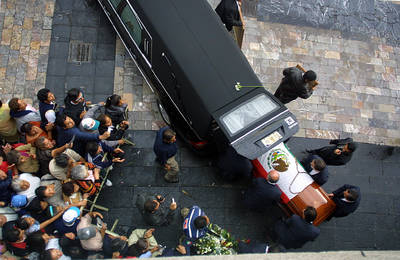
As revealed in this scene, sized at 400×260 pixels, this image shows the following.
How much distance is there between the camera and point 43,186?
5.24m

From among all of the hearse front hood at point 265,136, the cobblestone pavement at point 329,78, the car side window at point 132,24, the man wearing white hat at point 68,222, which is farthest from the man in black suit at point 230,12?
the man wearing white hat at point 68,222

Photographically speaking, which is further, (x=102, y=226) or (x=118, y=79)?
(x=118, y=79)

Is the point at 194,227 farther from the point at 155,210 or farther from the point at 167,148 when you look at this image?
the point at 167,148

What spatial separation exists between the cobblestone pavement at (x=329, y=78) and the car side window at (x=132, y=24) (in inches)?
45.0

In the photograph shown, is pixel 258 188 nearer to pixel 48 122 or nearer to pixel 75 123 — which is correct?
pixel 75 123

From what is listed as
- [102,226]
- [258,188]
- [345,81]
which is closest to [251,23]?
[345,81]

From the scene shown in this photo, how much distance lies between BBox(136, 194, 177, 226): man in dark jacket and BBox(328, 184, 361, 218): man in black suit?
287 centimetres

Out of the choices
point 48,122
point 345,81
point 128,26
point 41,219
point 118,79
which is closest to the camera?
point 41,219

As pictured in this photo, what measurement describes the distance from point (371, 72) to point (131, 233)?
275 inches

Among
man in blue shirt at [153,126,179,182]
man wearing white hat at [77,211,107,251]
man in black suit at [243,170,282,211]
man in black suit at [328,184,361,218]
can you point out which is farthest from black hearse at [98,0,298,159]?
man wearing white hat at [77,211,107,251]

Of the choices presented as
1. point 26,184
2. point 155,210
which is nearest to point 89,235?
point 155,210

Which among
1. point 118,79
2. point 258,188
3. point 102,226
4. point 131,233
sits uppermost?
point 118,79

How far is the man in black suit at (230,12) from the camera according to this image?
288 inches

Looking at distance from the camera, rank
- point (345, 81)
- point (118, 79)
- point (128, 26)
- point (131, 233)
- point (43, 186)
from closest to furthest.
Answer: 1. point (43, 186)
2. point (131, 233)
3. point (128, 26)
4. point (118, 79)
5. point (345, 81)
